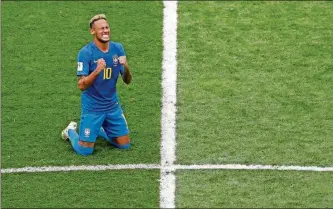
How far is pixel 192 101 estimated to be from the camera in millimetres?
14375

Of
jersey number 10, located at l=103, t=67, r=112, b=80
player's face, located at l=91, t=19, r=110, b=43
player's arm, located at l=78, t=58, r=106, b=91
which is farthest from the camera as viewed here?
jersey number 10, located at l=103, t=67, r=112, b=80

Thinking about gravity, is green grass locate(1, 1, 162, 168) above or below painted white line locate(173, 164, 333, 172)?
above

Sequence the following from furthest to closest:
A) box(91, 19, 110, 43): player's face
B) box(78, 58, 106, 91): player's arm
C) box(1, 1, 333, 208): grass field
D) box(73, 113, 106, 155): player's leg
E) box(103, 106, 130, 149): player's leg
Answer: box(103, 106, 130, 149): player's leg → box(73, 113, 106, 155): player's leg → box(91, 19, 110, 43): player's face → box(78, 58, 106, 91): player's arm → box(1, 1, 333, 208): grass field

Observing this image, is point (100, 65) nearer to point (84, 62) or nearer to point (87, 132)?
point (84, 62)

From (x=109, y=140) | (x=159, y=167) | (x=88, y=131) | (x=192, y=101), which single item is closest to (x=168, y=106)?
(x=192, y=101)

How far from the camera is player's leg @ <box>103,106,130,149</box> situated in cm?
1327

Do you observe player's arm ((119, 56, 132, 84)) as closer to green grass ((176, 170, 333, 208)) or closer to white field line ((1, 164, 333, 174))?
white field line ((1, 164, 333, 174))

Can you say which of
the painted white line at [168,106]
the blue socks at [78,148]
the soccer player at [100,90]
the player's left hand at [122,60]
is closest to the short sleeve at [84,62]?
the soccer player at [100,90]

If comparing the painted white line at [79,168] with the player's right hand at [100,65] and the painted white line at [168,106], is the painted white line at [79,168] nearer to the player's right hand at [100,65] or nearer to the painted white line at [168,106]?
the painted white line at [168,106]

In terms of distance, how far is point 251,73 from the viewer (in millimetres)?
14969

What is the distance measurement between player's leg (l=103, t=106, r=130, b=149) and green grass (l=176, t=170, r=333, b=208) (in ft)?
2.67

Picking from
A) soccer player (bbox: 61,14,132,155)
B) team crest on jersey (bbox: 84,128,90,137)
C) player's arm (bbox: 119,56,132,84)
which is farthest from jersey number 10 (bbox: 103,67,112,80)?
team crest on jersey (bbox: 84,128,90,137)

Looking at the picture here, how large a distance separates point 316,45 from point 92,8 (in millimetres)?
2944

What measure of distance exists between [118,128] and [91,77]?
2.43ft
